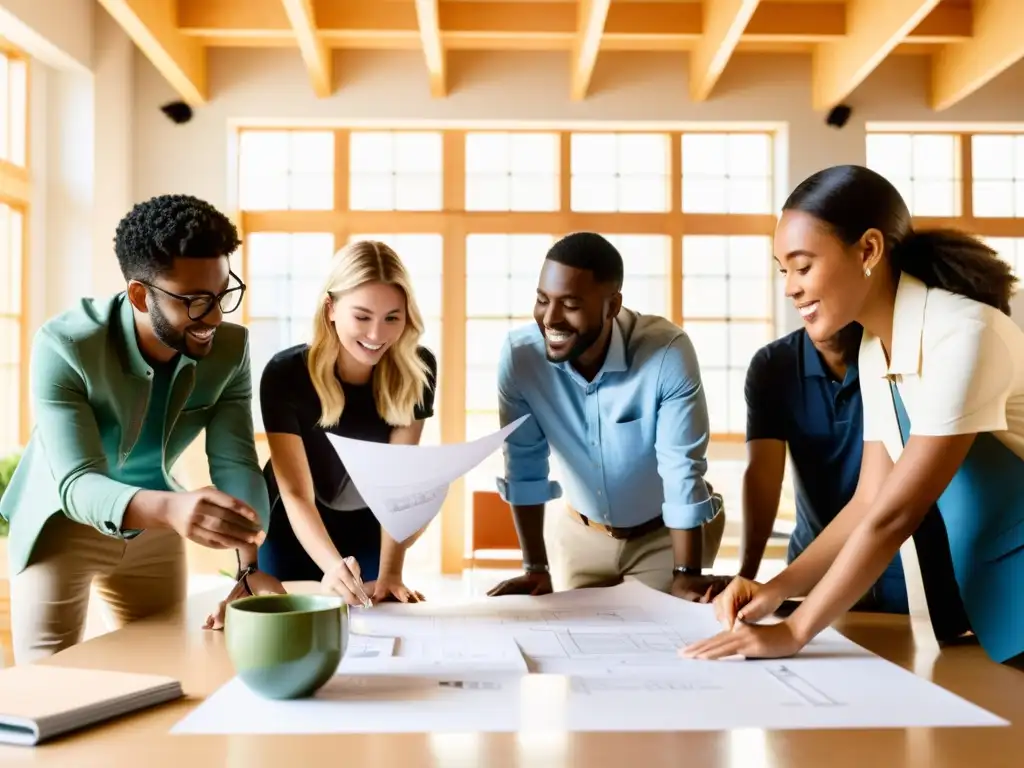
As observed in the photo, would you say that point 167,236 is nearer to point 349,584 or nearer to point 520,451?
point 349,584

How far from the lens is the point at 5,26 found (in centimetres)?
485

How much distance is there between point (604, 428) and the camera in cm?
204

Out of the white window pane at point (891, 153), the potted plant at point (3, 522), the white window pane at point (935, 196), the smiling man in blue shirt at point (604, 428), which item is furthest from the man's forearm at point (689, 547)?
the white window pane at point (935, 196)

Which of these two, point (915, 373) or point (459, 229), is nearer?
point (915, 373)

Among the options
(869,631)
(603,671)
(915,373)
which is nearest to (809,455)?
(869,631)

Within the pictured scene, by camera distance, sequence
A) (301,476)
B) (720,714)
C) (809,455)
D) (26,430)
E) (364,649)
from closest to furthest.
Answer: (720,714) → (364,649) → (301,476) → (809,455) → (26,430)

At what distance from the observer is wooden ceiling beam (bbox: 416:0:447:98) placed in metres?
5.02

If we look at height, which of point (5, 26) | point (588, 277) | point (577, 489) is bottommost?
point (577, 489)

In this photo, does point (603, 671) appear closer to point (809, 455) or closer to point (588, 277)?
point (588, 277)

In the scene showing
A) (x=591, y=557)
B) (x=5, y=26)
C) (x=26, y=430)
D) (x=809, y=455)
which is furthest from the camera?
(x=26, y=430)

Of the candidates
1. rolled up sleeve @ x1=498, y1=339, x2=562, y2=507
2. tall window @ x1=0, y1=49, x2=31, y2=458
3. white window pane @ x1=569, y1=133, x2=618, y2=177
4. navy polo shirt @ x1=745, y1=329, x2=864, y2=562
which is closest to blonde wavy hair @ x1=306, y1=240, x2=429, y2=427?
rolled up sleeve @ x1=498, y1=339, x2=562, y2=507

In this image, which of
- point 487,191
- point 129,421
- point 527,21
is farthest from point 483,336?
point 129,421

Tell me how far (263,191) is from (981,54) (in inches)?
187

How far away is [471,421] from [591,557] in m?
4.50
